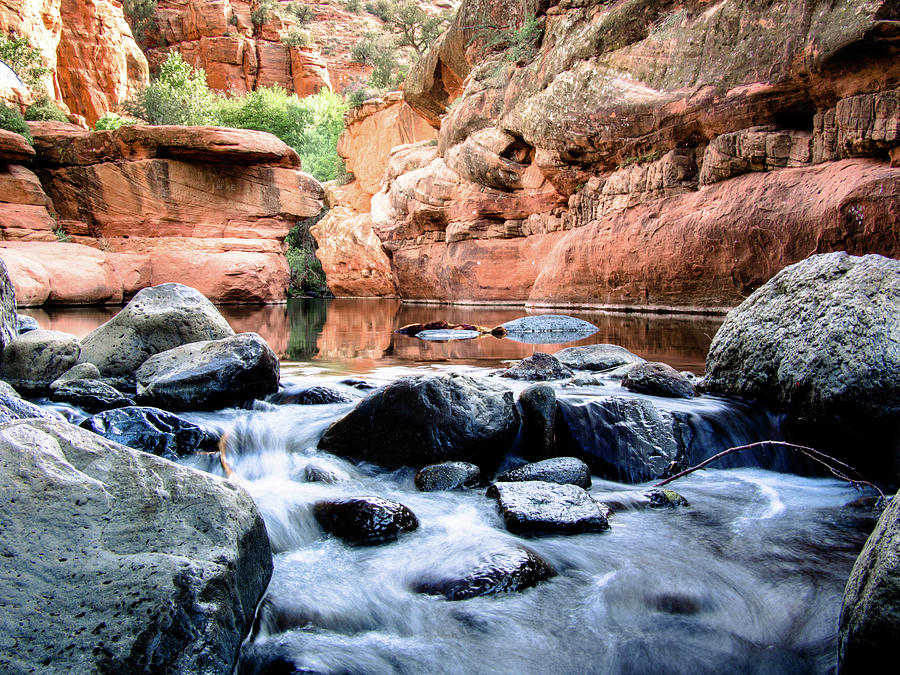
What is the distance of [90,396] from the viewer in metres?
4.23

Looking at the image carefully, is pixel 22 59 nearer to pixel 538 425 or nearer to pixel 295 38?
pixel 295 38

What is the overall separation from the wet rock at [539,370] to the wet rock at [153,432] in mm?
2679

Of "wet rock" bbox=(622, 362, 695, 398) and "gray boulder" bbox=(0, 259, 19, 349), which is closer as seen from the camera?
"wet rock" bbox=(622, 362, 695, 398)

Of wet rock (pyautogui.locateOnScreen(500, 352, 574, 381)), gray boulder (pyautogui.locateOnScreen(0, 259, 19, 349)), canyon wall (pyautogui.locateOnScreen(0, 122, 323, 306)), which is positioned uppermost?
canyon wall (pyautogui.locateOnScreen(0, 122, 323, 306))

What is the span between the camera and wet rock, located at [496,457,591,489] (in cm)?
300

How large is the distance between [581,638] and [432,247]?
1941cm

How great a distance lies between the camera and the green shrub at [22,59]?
21.6 metres

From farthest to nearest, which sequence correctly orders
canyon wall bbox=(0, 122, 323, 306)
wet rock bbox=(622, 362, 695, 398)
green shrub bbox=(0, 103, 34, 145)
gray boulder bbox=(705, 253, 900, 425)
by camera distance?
green shrub bbox=(0, 103, 34, 145)
canyon wall bbox=(0, 122, 323, 306)
wet rock bbox=(622, 362, 695, 398)
gray boulder bbox=(705, 253, 900, 425)

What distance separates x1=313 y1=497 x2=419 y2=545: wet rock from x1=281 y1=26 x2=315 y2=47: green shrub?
4649 cm

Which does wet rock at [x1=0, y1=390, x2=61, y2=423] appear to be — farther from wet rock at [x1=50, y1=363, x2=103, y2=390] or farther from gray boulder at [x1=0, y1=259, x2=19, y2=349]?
gray boulder at [x1=0, y1=259, x2=19, y2=349]

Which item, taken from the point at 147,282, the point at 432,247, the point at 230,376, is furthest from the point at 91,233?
the point at 230,376

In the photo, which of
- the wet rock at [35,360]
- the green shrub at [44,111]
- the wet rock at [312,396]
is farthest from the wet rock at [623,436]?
the green shrub at [44,111]

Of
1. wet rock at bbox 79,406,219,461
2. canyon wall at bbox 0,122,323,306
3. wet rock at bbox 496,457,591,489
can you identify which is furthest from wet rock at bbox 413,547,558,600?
canyon wall at bbox 0,122,323,306

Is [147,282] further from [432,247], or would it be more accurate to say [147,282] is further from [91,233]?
[432,247]
